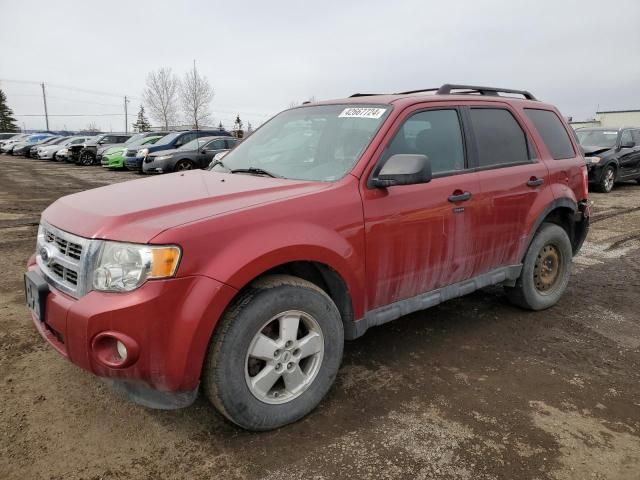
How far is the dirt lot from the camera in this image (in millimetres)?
2367

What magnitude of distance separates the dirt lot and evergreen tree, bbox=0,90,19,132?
274 feet

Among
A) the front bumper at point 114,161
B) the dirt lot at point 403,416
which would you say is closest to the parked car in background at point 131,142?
the front bumper at point 114,161

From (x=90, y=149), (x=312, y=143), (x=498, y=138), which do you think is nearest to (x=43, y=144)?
(x=90, y=149)

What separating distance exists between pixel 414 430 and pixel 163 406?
131 cm

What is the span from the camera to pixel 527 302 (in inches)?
170

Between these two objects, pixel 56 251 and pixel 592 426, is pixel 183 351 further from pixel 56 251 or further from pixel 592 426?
pixel 592 426

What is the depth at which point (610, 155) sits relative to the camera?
12398 mm

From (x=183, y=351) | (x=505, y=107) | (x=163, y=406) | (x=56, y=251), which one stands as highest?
(x=505, y=107)

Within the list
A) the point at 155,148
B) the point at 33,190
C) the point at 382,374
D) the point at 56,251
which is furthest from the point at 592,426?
the point at 155,148

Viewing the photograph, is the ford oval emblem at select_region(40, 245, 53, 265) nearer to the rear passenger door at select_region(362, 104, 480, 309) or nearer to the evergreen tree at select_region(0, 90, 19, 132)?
the rear passenger door at select_region(362, 104, 480, 309)

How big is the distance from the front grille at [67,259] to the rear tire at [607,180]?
12878mm

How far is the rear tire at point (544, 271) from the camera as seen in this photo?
13.7 ft

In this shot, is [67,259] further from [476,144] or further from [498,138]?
[498,138]

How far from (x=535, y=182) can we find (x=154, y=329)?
126 inches
